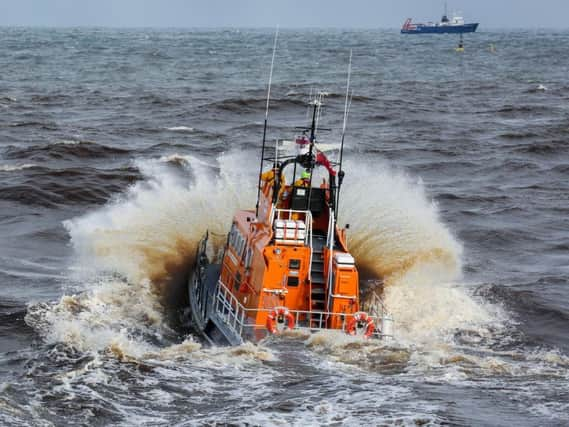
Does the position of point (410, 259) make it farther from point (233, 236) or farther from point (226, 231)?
point (233, 236)

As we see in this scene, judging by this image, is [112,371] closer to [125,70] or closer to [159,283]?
[159,283]

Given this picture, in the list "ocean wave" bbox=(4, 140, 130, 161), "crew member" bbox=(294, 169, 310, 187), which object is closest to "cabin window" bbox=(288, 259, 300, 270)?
"crew member" bbox=(294, 169, 310, 187)

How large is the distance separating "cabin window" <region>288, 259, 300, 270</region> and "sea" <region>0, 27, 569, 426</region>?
1805 millimetres

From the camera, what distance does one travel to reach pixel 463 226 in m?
37.4

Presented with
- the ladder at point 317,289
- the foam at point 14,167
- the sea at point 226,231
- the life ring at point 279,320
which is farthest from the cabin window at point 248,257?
the foam at point 14,167

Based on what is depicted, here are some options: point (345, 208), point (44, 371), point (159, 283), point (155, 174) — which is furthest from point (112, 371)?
point (155, 174)

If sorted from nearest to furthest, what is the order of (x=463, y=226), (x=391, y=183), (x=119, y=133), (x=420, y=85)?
(x=391, y=183)
(x=463, y=226)
(x=119, y=133)
(x=420, y=85)

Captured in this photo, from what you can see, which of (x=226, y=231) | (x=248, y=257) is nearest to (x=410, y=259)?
(x=226, y=231)

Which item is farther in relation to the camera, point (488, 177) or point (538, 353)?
point (488, 177)

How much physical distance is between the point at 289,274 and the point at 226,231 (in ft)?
28.6

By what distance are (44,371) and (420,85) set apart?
6744 cm

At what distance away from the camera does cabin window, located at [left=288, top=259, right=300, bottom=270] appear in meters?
22.3

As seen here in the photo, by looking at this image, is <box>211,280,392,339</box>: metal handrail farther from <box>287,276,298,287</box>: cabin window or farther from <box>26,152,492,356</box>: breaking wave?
<box>26,152,492,356</box>: breaking wave

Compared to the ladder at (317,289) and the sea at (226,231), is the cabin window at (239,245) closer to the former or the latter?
the ladder at (317,289)
